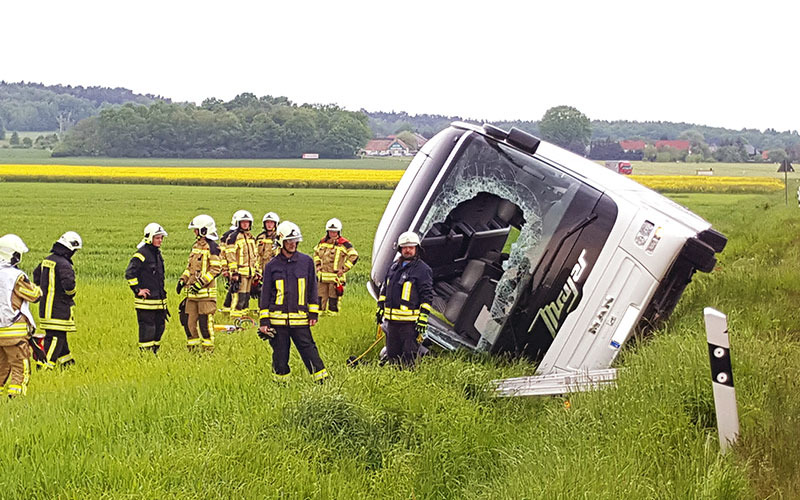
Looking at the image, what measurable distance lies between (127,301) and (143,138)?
229 ft

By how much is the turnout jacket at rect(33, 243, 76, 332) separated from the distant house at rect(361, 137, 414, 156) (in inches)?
3088

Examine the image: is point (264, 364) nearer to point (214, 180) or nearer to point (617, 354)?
point (617, 354)

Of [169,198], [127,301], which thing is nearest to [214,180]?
[169,198]

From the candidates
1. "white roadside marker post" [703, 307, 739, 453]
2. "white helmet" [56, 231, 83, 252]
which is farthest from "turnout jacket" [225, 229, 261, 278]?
"white roadside marker post" [703, 307, 739, 453]

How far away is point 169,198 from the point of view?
4041 centimetres

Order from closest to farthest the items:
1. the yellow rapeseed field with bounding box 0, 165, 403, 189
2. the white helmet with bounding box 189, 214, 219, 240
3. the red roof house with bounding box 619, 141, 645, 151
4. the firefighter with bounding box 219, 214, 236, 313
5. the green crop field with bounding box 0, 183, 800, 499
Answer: the green crop field with bounding box 0, 183, 800, 499
the white helmet with bounding box 189, 214, 219, 240
the firefighter with bounding box 219, 214, 236, 313
the yellow rapeseed field with bounding box 0, 165, 403, 189
the red roof house with bounding box 619, 141, 645, 151

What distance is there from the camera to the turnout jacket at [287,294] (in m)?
7.58

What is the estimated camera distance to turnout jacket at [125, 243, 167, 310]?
9.55 metres

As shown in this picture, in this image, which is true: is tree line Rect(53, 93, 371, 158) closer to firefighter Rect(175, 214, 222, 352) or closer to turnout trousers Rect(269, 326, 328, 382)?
firefighter Rect(175, 214, 222, 352)

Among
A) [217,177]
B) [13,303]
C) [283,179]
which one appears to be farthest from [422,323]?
[217,177]

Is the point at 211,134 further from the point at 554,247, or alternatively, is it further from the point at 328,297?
the point at 554,247

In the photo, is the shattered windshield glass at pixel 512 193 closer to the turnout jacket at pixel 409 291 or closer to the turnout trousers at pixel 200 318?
the turnout jacket at pixel 409 291

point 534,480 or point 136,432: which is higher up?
point 534,480

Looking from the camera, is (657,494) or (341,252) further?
(341,252)
